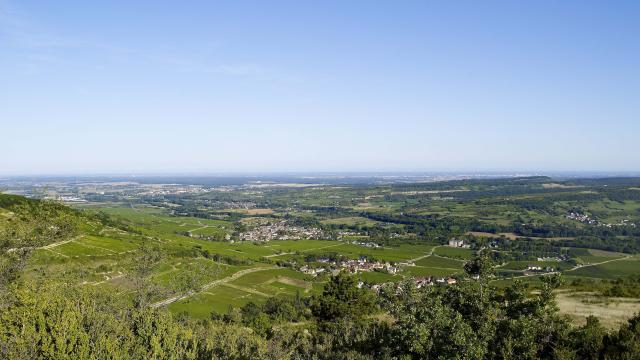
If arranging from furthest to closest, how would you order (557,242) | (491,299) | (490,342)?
(557,242), (491,299), (490,342)

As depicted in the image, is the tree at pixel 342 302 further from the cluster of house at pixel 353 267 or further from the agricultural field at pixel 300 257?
the cluster of house at pixel 353 267

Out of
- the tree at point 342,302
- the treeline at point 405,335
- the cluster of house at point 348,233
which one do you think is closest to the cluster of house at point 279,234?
the cluster of house at point 348,233

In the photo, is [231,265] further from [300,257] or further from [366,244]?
[366,244]

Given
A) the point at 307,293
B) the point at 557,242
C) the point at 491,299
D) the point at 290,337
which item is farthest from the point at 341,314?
the point at 557,242

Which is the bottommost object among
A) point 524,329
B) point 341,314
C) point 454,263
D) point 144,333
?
point 454,263

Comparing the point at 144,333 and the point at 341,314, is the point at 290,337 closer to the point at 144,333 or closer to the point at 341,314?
the point at 341,314

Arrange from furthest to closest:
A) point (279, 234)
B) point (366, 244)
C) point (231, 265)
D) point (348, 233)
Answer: point (348, 233)
point (279, 234)
point (366, 244)
point (231, 265)

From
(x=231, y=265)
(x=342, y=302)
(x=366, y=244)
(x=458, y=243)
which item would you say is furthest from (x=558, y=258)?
(x=342, y=302)

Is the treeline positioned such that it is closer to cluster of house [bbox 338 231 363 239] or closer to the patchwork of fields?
the patchwork of fields

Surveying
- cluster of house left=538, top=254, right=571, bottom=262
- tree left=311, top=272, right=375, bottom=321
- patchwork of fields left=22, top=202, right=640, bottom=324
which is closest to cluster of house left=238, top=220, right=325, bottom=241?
patchwork of fields left=22, top=202, right=640, bottom=324
